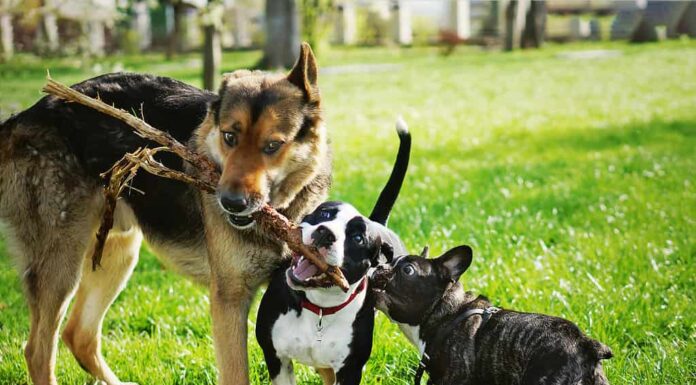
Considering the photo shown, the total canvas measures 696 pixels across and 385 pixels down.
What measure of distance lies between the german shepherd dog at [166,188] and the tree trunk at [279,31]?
21.1m

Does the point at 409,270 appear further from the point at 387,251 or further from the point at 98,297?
the point at 98,297

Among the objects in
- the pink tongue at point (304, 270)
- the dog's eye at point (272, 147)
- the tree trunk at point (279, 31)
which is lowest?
the pink tongue at point (304, 270)

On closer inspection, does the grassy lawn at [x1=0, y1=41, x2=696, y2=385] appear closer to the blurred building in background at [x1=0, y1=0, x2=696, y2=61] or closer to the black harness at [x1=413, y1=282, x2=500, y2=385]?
the black harness at [x1=413, y1=282, x2=500, y2=385]

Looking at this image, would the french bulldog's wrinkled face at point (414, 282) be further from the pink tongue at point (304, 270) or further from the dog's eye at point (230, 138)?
the dog's eye at point (230, 138)

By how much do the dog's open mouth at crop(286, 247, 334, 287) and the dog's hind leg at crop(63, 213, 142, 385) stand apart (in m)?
1.48

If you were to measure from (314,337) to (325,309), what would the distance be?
146mm

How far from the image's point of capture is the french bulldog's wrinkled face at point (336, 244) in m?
3.75

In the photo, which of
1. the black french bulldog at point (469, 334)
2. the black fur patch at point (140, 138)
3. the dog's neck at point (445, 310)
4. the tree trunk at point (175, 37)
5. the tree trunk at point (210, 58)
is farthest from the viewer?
the tree trunk at point (175, 37)

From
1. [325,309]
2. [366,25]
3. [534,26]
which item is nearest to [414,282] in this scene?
[325,309]

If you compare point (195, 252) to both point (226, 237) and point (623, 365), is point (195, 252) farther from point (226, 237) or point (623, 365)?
point (623, 365)

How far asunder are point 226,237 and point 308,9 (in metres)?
25.6

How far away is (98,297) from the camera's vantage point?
496 centimetres

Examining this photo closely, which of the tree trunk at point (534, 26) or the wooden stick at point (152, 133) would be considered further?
the tree trunk at point (534, 26)

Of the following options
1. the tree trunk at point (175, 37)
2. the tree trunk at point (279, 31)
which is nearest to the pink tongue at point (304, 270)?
the tree trunk at point (279, 31)
